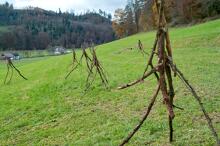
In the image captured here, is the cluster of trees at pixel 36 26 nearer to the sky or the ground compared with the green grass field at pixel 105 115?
nearer to the sky

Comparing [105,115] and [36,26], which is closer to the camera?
[105,115]

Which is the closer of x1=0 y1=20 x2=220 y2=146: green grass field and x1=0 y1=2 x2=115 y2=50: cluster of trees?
x1=0 y1=20 x2=220 y2=146: green grass field

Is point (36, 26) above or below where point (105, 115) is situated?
above

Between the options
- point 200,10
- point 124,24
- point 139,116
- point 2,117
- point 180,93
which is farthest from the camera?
point 124,24

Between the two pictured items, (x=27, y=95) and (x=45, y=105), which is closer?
(x=45, y=105)

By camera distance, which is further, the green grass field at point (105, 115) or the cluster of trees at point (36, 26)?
the cluster of trees at point (36, 26)

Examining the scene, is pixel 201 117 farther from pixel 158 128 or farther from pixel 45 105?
pixel 45 105

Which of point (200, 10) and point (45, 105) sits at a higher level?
point (200, 10)

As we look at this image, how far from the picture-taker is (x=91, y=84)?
18.5 meters

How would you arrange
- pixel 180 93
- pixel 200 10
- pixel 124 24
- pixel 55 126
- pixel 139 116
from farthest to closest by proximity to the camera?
1. pixel 124 24
2. pixel 200 10
3. pixel 180 93
4. pixel 55 126
5. pixel 139 116

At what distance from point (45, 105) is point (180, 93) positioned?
18.7 feet

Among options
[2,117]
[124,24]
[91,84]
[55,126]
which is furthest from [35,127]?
[124,24]

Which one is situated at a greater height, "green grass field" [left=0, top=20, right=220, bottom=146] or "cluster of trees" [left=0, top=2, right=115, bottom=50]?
"cluster of trees" [left=0, top=2, right=115, bottom=50]

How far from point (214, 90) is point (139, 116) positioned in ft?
9.29
